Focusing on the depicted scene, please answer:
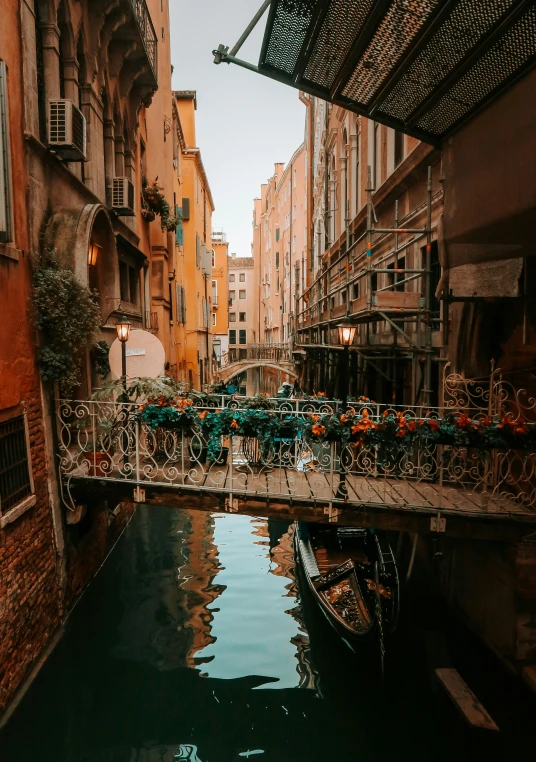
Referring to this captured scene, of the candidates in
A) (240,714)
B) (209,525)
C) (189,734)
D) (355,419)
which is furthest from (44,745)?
(209,525)

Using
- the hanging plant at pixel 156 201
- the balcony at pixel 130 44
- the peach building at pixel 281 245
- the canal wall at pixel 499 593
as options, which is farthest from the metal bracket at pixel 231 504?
the peach building at pixel 281 245

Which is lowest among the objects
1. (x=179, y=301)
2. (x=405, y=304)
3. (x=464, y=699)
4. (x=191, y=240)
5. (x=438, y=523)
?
(x=464, y=699)

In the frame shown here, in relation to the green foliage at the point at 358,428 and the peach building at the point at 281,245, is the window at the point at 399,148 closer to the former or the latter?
the green foliage at the point at 358,428

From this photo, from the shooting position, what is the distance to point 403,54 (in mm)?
8164

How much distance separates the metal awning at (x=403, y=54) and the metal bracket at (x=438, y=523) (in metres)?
5.46

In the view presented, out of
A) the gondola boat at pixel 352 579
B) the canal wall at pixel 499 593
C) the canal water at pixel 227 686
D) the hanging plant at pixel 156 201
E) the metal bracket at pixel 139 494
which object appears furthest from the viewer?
the hanging plant at pixel 156 201

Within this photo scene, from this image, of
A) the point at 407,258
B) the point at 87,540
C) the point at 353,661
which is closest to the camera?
the point at 353,661

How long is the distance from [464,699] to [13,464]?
6.05m

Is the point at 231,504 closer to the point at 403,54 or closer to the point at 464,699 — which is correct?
the point at 464,699

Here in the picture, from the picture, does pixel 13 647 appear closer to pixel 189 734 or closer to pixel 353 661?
pixel 189 734

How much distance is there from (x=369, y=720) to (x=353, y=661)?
4.42 ft

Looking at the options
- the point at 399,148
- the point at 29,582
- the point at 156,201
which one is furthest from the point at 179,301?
the point at 29,582

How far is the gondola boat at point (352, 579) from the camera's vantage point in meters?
8.41

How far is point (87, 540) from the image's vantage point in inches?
403
